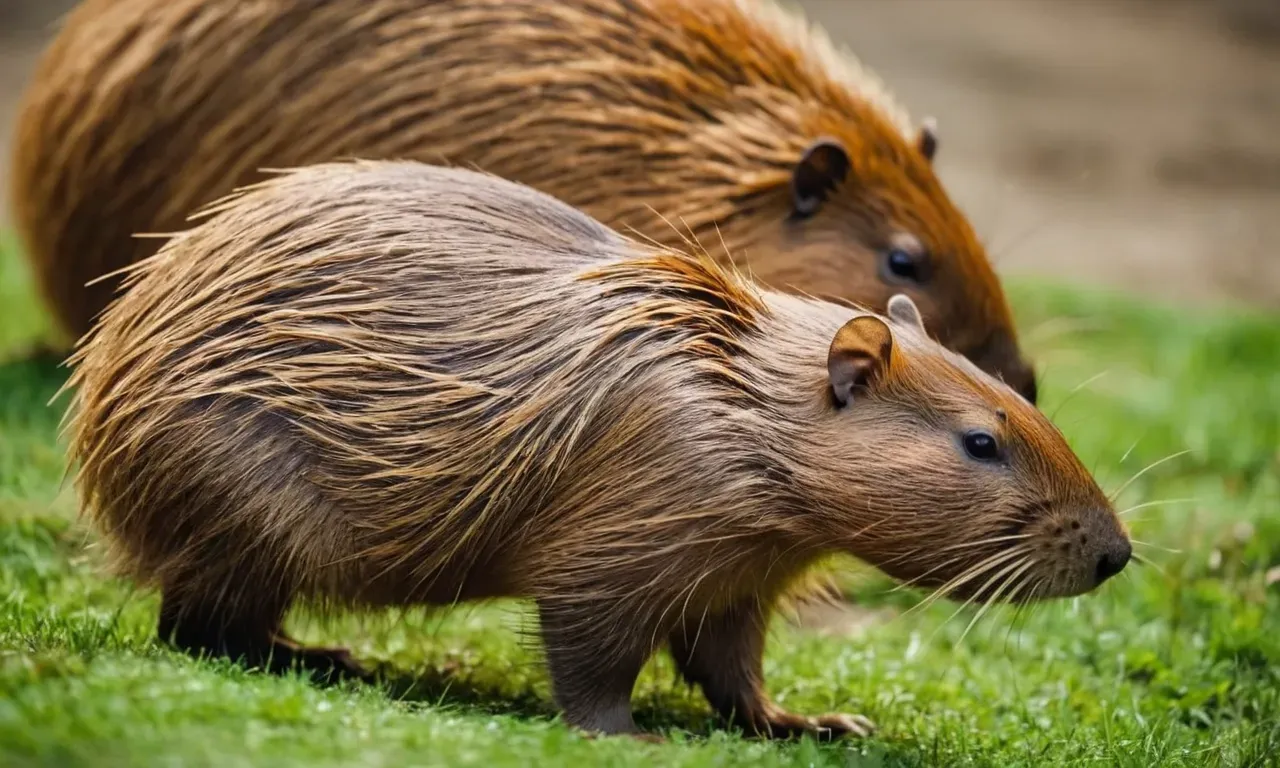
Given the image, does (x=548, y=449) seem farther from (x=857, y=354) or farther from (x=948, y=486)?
(x=948, y=486)

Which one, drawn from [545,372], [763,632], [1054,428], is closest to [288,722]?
[545,372]

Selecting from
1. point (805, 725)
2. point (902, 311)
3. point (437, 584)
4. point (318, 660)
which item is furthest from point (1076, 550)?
point (318, 660)

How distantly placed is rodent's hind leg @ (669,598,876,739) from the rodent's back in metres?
0.79

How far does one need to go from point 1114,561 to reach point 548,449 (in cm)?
162

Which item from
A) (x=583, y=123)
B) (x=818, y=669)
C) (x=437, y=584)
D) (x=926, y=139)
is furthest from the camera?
(x=926, y=139)

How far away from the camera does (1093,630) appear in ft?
21.4

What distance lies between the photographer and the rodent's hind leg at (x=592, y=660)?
15.2 ft

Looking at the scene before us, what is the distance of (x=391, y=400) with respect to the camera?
4.72 meters

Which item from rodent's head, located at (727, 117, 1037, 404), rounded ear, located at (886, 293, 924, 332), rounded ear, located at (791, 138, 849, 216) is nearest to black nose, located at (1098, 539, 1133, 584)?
rounded ear, located at (886, 293, 924, 332)

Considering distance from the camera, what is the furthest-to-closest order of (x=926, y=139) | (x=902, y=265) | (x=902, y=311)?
1. (x=926, y=139)
2. (x=902, y=265)
3. (x=902, y=311)

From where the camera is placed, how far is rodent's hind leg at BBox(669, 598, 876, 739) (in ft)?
17.2

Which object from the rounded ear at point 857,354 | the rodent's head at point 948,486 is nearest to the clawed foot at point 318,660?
the rodent's head at point 948,486

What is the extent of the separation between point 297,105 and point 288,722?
11.2 ft

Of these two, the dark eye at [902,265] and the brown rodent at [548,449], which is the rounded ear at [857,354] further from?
the dark eye at [902,265]
